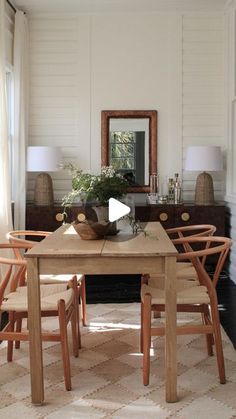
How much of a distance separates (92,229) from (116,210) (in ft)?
0.61

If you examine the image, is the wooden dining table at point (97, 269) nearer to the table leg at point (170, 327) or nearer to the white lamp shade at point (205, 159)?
the table leg at point (170, 327)

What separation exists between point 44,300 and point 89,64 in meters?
3.54

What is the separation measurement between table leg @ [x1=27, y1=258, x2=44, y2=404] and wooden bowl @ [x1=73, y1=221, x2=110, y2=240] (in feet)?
1.62

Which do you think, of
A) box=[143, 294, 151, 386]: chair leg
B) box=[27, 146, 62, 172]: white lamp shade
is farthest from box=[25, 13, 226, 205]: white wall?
box=[143, 294, 151, 386]: chair leg

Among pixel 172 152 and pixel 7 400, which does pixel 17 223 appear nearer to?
pixel 172 152

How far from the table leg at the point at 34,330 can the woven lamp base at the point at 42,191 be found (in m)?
2.91

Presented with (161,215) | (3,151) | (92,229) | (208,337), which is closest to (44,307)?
(92,229)

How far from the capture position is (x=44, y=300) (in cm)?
290

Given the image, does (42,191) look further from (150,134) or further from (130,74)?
(130,74)

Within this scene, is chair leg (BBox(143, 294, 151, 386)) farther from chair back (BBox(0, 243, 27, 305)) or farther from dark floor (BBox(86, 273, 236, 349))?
dark floor (BBox(86, 273, 236, 349))

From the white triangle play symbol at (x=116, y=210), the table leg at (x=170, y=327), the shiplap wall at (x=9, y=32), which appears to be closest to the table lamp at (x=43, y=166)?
the shiplap wall at (x=9, y=32)

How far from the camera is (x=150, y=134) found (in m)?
5.68

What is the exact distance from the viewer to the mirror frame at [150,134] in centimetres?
564

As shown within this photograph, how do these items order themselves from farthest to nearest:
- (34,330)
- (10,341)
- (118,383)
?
1. (10,341)
2. (118,383)
3. (34,330)
